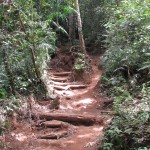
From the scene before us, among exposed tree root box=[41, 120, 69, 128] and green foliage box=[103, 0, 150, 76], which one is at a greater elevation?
green foliage box=[103, 0, 150, 76]

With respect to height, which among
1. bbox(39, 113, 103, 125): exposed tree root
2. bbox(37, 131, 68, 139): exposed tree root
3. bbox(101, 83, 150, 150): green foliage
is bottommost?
bbox(37, 131, 68, 139): exposed tree root

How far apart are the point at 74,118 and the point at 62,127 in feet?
1.56

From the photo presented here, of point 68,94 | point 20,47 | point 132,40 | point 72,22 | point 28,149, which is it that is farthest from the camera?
point 72,22

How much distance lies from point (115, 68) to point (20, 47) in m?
3.83

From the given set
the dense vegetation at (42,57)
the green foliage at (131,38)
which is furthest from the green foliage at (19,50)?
the green foliage at (131,38)

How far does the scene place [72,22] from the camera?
1579 centimetres

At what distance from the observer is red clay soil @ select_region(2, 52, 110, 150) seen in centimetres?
564

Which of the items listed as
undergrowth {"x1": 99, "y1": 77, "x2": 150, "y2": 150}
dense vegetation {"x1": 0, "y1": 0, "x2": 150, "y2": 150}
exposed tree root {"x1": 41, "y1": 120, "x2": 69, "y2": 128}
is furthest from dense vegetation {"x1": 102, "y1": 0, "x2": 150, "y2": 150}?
exposed tree root {"x1": 41, "y1": 120, "x2": 69, "y2": 128}

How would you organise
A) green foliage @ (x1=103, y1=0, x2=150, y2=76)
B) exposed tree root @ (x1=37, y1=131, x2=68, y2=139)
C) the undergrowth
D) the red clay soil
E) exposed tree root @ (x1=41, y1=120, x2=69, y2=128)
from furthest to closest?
green foliage @ (x1=103, y1=0, x2=150, y2=76), exposed tree root @ (x1=41, y1=120, x2=69, y2=128), exposed tree root @ (x1=37, y1=131, x2=68, y2=139), the red clay soil, the undergrowth

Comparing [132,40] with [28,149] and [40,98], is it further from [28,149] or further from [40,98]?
[28,149]

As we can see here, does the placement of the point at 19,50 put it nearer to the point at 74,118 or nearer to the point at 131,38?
the point at 74,118

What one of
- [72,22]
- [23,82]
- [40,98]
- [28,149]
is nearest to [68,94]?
[40,98]

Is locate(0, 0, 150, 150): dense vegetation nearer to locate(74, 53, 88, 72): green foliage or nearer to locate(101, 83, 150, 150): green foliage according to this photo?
locate(101, 83, 150, 150): green foliage

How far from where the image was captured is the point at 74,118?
6.83 meters
